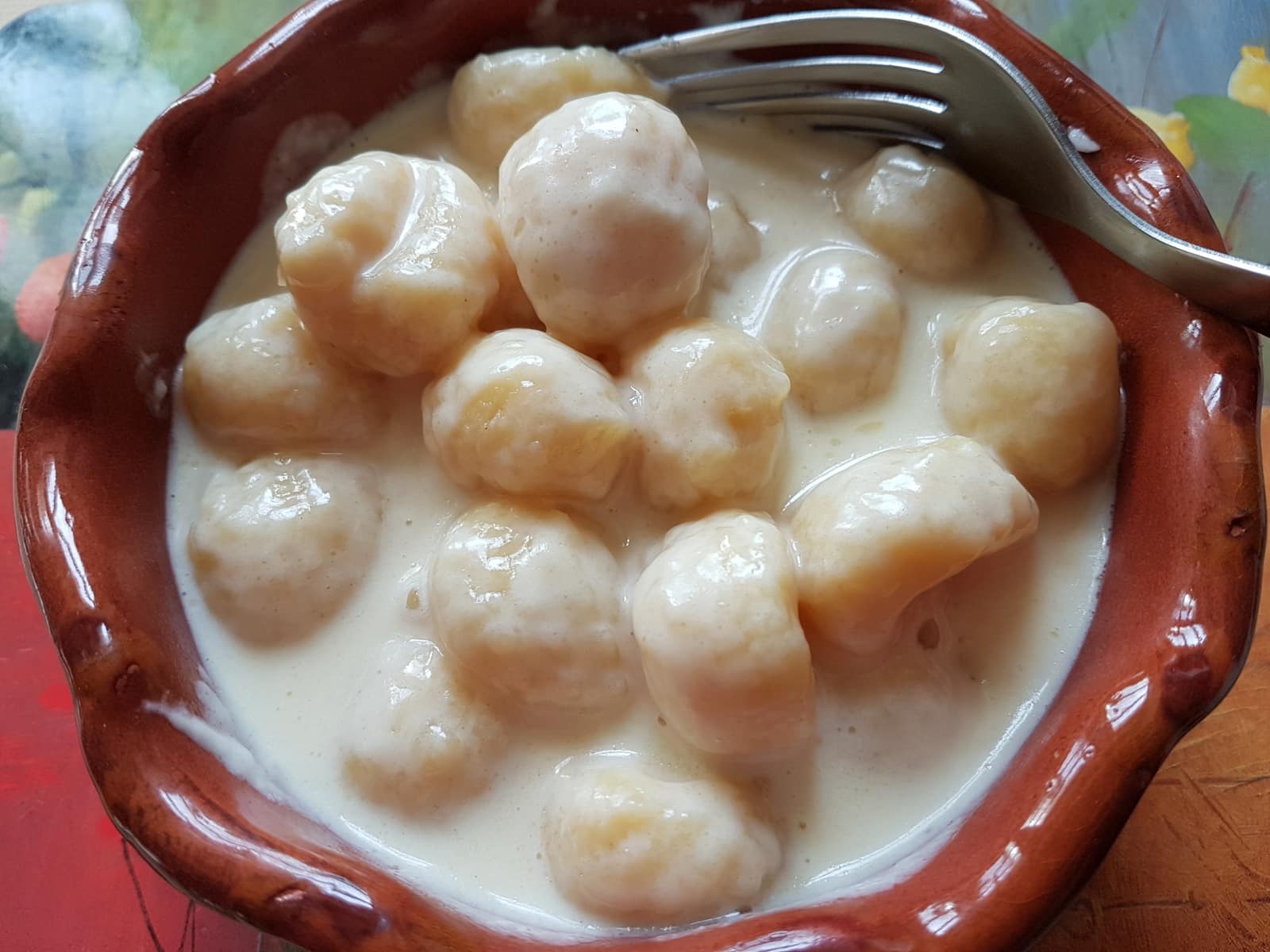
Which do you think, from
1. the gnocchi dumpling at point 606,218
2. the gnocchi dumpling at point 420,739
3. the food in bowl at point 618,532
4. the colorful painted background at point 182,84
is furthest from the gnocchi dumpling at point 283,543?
the colorful painted background at point 182,84

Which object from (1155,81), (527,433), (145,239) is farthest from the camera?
(1155,81)

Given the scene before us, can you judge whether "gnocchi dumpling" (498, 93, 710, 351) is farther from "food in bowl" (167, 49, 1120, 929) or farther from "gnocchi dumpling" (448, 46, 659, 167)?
"gnocchi dumpling" (448, 46, 659, 167)

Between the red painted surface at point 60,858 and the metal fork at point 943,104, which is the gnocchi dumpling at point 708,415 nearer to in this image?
the metal fork at point 943,104

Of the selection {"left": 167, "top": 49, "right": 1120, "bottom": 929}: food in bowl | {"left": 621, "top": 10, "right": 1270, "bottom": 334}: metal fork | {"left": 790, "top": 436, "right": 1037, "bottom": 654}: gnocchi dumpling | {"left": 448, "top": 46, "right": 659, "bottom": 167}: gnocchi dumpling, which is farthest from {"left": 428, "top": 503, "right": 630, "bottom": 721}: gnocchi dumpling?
{"left": 621, "top": 10, "right": 1270, "bottom": 334}: metal fork

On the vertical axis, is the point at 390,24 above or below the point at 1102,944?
above

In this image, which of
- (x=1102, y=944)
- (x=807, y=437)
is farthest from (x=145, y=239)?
(x=1102, y=944)

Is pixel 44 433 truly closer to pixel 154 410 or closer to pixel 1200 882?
pixel 154 410

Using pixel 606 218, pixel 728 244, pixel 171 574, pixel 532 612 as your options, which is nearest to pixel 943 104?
pixel 728 244

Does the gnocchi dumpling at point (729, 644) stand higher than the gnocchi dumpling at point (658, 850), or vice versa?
the gnocchi dumpling at point (729, 644)
